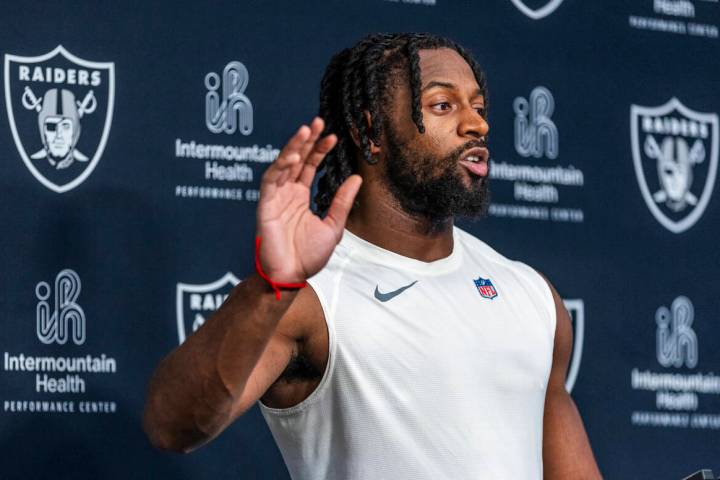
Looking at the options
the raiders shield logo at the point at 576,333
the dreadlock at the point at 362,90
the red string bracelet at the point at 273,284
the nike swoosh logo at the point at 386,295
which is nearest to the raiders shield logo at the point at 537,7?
the raiders shield logo at the point at 576,333

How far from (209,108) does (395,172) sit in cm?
58

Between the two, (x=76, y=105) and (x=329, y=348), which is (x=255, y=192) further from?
(x=329, y=348)

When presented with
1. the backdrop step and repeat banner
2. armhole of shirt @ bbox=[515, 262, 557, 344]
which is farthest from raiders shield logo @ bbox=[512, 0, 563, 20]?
armhole of shirt @ bbox=[515, 262, 557, 344]

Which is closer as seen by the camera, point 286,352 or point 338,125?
point 286,352

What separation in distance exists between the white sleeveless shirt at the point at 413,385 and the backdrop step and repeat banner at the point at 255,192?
1.71 feet

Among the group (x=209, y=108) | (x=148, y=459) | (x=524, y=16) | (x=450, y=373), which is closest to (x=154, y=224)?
(x=209, y=108)

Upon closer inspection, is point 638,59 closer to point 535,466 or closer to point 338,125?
point 338,125

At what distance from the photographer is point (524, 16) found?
274cm

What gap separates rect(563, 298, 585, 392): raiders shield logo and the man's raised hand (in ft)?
4.35

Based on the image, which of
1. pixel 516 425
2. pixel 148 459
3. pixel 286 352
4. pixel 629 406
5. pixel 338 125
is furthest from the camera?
pixel 629 406

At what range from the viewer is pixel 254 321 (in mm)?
1474

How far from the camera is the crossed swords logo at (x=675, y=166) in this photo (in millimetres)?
2854

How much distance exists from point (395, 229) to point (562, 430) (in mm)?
422

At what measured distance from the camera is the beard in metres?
1.88
